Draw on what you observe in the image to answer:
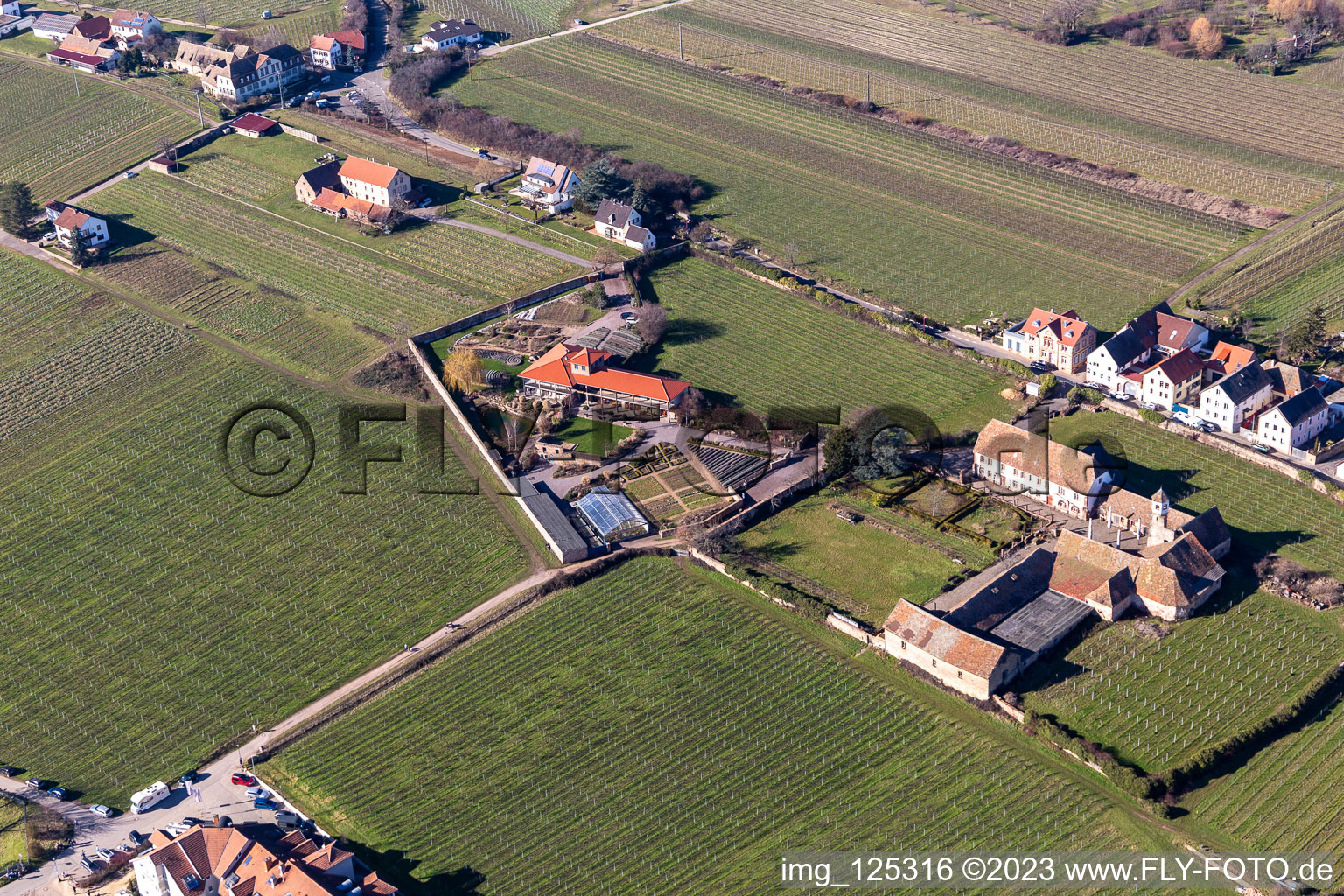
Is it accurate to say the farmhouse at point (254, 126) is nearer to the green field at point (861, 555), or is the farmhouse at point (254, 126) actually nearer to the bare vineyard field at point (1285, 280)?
the green field at point (861, 555)

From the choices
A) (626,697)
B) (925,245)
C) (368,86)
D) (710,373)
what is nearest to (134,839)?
(626,697)

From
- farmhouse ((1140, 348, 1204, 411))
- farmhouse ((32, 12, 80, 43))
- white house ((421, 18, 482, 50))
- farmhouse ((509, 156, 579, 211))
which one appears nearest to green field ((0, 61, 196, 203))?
farmhouse ((32, 12, 80, 43))

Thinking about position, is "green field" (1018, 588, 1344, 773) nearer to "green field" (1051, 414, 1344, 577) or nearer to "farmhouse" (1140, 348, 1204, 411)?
"green field" (1051, 414, 1344, 577)

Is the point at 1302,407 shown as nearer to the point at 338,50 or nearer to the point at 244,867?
the point at 244,867

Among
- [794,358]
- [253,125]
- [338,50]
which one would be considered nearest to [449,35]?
[338,50]

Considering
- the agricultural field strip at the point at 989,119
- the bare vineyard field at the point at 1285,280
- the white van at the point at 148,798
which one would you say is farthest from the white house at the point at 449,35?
the white van at the point at 148,798
